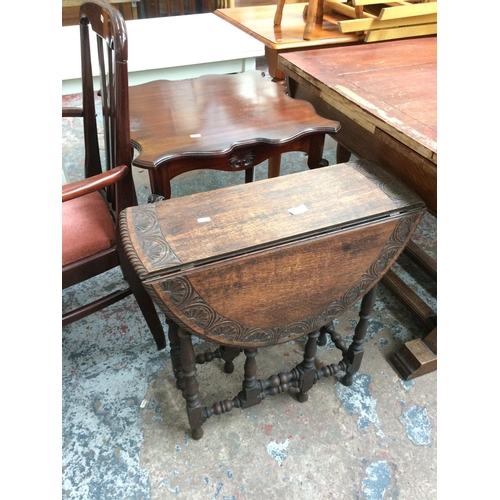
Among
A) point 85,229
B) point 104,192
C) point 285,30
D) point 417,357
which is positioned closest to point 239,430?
point 417,357

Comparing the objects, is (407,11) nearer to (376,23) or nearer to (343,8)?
(376,23)

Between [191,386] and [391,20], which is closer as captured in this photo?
[191,386]

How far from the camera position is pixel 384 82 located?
1.42m

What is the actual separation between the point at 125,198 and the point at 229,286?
1.82ft

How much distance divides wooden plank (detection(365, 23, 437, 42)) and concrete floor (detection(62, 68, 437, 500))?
3.98 ft

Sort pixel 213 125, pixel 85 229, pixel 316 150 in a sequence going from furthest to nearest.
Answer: pixel 316 150 < pixel 213 125 < pixel 85 229

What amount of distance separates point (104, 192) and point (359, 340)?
997mm

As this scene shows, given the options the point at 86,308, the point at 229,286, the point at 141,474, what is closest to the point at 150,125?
the point at 86,308

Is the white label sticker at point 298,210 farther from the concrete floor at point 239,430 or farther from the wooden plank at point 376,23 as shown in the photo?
the wooden plank at point 376,23

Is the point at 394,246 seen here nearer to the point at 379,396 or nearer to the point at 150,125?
the point at 379,396

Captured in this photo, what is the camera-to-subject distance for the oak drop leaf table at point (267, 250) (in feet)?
2.88

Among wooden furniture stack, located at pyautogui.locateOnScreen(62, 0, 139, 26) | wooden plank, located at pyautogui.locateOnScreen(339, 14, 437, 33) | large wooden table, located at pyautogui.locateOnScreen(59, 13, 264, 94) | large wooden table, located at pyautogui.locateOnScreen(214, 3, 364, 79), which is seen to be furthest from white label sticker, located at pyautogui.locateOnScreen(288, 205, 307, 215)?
wooden furniture stack, located at pyautogui.locateOnScreen(62, 0, 139, 26)

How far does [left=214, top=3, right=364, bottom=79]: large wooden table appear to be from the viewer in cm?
175

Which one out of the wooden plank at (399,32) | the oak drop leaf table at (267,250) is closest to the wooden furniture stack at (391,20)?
the wooden plank at (399,32)
